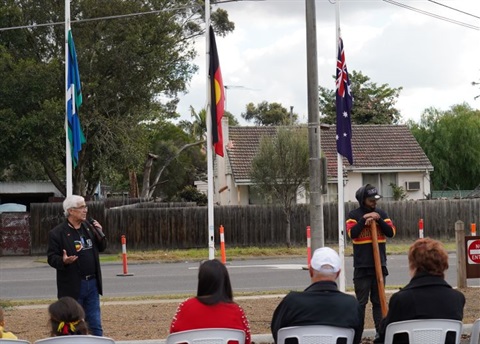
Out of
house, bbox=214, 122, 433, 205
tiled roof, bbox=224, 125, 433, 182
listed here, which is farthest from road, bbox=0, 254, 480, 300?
tiled roof, bbox=224, 125, 433, 182

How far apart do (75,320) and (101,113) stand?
93.0 ft

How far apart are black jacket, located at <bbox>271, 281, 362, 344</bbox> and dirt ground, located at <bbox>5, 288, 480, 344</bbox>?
442 cm

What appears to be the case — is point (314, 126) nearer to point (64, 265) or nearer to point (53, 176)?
point (64, 265)

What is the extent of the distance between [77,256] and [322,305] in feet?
12.6

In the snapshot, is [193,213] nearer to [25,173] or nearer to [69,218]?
[25,173]

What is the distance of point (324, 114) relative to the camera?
213 ft

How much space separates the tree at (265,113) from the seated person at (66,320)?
76.6 metres

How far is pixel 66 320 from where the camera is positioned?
6273mm

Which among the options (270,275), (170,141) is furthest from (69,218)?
(170,141)

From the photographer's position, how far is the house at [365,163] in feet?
137

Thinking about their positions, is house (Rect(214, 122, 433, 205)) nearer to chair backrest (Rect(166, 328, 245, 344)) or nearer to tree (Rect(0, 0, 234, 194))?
tree (Rect(0, 0, 234, 194))

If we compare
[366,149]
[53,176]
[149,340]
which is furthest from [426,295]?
[366,149]

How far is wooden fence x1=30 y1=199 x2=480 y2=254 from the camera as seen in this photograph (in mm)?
33250

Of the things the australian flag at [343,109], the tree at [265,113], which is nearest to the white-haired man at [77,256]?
the australian flag at [343,109]
